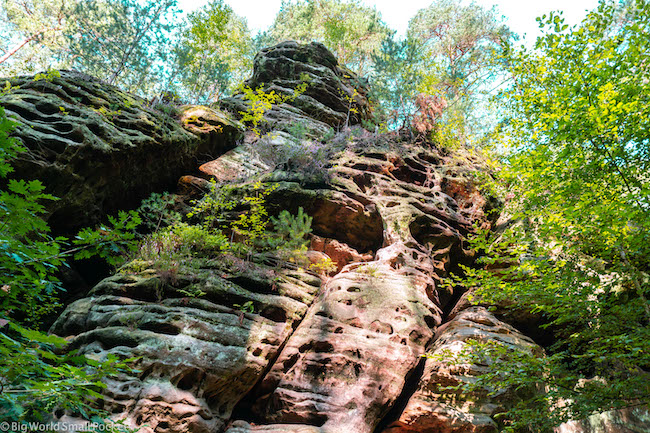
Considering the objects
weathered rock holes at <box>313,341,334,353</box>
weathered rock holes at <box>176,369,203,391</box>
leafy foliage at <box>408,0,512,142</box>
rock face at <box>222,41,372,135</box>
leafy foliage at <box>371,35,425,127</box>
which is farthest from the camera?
leafy foliage at <box>408,0,512,142</box>

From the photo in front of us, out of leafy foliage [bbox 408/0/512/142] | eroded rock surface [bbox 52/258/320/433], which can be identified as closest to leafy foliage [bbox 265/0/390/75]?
leafy foliage [bbox 408/0/512/142]

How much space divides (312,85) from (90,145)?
11.7 metres

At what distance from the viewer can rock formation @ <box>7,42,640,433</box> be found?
531cm

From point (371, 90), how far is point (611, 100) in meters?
14.3

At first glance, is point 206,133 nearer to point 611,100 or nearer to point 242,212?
point 242,212

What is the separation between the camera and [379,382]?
5.86 meters

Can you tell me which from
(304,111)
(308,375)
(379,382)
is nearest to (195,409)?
(308,375)

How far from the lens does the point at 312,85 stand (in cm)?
1736

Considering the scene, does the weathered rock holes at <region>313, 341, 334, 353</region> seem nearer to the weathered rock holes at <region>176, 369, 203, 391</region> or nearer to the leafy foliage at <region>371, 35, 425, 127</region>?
the weathered rock holes at <region>176, 369, 203, 391</region>

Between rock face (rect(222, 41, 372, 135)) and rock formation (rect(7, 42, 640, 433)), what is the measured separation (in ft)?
21.5

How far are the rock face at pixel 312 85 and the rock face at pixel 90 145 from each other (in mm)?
6303

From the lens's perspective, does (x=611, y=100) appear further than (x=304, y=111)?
No

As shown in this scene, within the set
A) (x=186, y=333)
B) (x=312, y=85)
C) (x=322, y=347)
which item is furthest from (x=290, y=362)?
(x=312, y=85)

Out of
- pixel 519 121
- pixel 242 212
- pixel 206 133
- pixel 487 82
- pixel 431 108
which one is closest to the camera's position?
pixel 519 121
